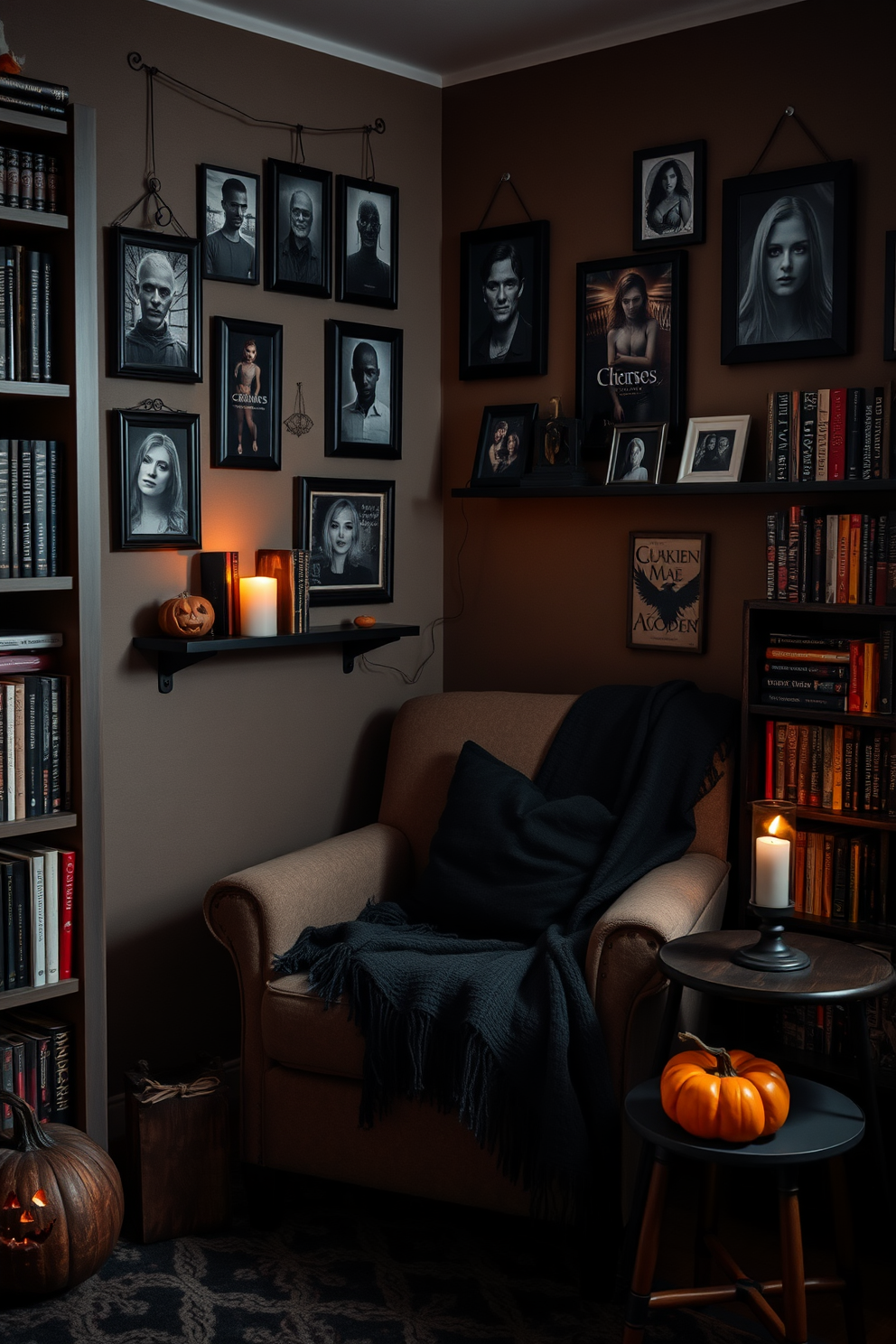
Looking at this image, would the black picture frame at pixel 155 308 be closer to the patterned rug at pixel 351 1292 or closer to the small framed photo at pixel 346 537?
the small framed photo at pixel 346 537

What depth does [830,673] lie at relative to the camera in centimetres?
263

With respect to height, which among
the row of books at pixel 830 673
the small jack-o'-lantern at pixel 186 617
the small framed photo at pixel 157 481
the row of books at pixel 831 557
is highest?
the small framed photo at pixel 157 481

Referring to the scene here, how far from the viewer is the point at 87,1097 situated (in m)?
2.54

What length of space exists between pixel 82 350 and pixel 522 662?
1.54 meters

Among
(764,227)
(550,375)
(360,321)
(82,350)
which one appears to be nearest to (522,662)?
(550,375)

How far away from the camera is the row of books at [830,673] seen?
2.57 metres

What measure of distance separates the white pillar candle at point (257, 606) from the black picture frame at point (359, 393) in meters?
0.49

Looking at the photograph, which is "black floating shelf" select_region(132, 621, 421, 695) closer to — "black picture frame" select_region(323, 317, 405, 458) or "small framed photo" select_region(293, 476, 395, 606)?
"small framed photo" select_region(293, 476, 395, 606)

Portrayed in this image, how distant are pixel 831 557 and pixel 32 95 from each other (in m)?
1.78

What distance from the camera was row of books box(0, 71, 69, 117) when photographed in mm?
2248

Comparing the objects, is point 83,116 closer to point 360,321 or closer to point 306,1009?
point 360,321

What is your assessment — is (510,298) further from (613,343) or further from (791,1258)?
(791,1258)

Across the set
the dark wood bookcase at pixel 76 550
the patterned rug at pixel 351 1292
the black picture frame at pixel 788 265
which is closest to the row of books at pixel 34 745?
the dark wood bookcase at pixel 76 550

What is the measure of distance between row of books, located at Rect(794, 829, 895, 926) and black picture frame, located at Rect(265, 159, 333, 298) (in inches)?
71.0
